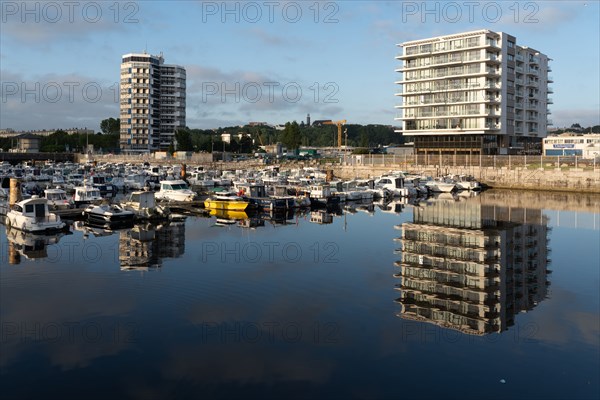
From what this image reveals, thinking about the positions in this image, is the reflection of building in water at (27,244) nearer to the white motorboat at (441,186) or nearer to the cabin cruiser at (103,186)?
the cabin cruiser at (103,186)

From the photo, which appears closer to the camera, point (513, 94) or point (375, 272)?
point (375, 272)

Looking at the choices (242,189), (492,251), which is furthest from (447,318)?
(242,189)

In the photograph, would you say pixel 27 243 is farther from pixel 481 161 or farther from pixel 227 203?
pixel 481 161

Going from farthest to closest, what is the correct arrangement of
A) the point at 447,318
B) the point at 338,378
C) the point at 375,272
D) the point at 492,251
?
the point at 492,251 < the point at 375,272 < the point at 447,318 < the point at 338,378

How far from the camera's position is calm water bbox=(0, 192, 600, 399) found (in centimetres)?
1491

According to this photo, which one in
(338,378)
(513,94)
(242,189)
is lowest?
(338,378)

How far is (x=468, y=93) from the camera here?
4173 inches

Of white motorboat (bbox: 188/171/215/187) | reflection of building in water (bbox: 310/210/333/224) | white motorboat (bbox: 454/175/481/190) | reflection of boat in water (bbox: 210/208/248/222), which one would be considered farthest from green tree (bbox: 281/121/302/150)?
reflection of boat in water (bbox: 210/208/248/222)

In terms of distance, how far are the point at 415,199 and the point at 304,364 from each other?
185ft

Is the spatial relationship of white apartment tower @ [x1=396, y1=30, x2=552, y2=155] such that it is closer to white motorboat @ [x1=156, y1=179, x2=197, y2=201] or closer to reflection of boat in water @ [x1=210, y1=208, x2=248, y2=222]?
white motorboat @ [x1=156, y1=179, x2=197, y2=201]

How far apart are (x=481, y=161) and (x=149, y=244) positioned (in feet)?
219

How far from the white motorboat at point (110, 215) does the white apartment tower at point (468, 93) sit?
257 ft

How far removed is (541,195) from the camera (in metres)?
72.6

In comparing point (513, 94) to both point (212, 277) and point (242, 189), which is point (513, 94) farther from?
point (212, 277)
